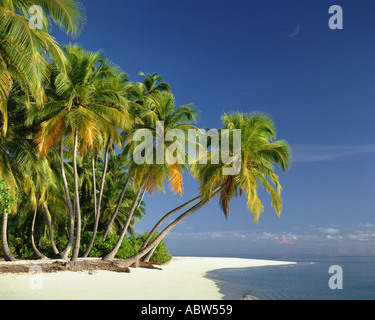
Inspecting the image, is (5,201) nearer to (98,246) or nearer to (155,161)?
(155,161)

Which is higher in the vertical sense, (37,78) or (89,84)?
(89,84)

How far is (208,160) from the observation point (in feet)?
58.2

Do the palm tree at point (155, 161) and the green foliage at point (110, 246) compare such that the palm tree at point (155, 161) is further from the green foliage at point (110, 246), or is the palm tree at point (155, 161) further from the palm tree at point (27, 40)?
the palm tree at point (27, 40)

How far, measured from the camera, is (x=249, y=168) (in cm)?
1764

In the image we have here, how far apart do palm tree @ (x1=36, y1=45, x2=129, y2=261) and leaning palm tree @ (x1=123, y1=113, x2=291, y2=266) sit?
179 inches

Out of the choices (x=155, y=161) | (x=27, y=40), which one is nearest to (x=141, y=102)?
(x=155, y=161)

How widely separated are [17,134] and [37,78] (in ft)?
26.5

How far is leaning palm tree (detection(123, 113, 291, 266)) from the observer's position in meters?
16.8

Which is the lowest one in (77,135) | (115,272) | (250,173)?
(115,272)

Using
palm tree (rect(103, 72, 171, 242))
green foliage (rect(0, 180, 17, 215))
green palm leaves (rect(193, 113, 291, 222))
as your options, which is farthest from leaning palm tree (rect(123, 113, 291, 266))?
green foliage (rect(0, 180, 17, 215))

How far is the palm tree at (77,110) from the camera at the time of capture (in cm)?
1544

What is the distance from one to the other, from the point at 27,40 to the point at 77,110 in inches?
203

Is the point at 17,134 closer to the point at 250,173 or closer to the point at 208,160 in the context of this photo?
the point at 208,160
